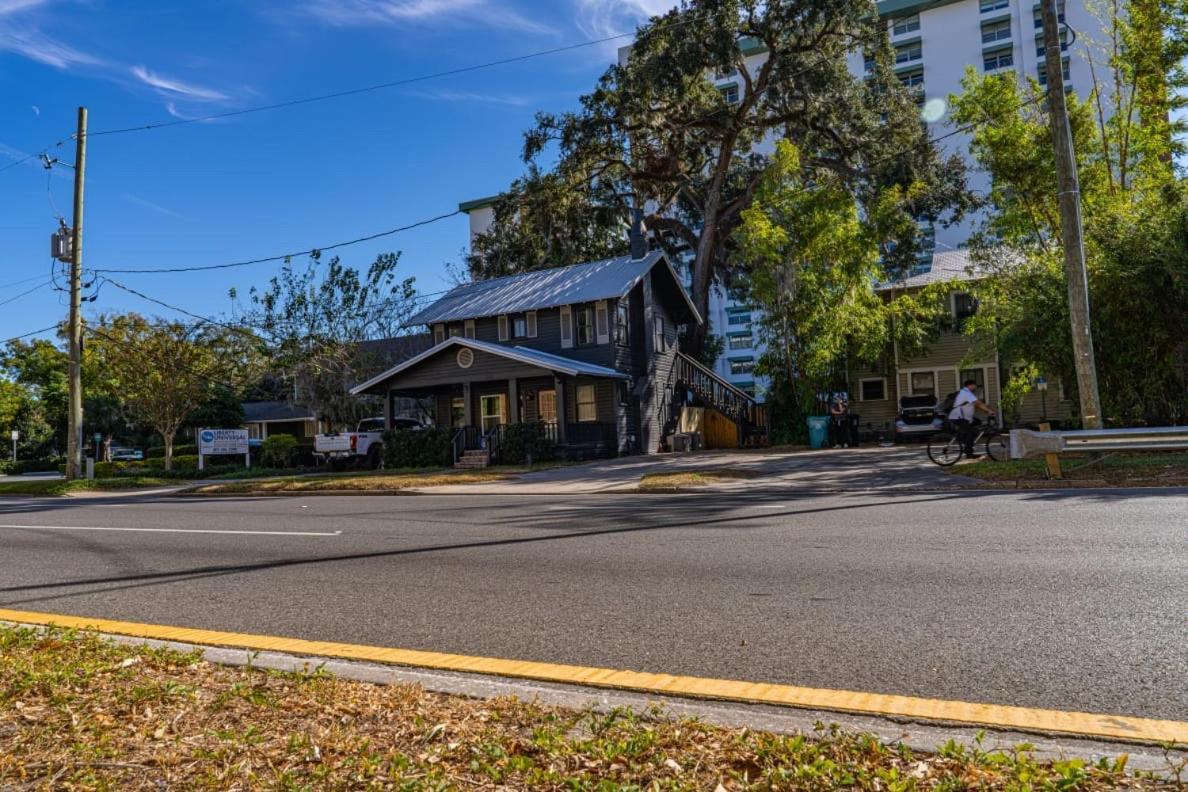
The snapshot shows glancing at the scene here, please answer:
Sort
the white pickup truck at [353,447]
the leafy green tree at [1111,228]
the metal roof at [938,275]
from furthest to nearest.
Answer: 1. the metal roof at [938,275]
2. the white pickup truck at [353,447]
3. the leafy green tree at [1111,228]

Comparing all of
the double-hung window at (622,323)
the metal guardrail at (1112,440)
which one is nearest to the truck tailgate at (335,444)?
the double-hung window at (622,323)

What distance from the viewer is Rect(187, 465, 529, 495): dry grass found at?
19734mm

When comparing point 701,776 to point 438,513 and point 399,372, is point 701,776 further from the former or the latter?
point 399,372

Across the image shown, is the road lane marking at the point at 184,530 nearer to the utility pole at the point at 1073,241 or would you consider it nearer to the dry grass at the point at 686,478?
the dry grass at the point at 686,478

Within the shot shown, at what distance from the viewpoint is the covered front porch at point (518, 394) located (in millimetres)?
26781

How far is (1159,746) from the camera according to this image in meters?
3.08

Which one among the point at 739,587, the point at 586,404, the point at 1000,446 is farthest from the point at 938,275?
the point at 739,587

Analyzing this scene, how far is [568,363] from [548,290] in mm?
4799

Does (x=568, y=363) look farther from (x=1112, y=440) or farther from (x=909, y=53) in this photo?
(x=909, y=53)

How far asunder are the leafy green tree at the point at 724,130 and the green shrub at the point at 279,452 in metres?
13.3

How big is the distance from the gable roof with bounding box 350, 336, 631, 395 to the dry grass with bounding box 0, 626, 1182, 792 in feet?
73.2

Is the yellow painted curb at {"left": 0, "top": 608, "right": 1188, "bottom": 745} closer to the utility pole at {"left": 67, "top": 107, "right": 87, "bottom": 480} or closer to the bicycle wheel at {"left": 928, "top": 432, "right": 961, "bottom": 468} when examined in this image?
the bicycle wheel at {"left": 928, "top": 432, "right": 961, "bottom": 468}

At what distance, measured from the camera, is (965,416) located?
16.7 m

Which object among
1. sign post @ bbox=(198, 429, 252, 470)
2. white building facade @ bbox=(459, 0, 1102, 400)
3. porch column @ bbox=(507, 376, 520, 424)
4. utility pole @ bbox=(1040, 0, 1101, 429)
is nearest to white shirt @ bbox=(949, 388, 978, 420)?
utility pole @ bbox=(1040, 0, 1101, 429)
